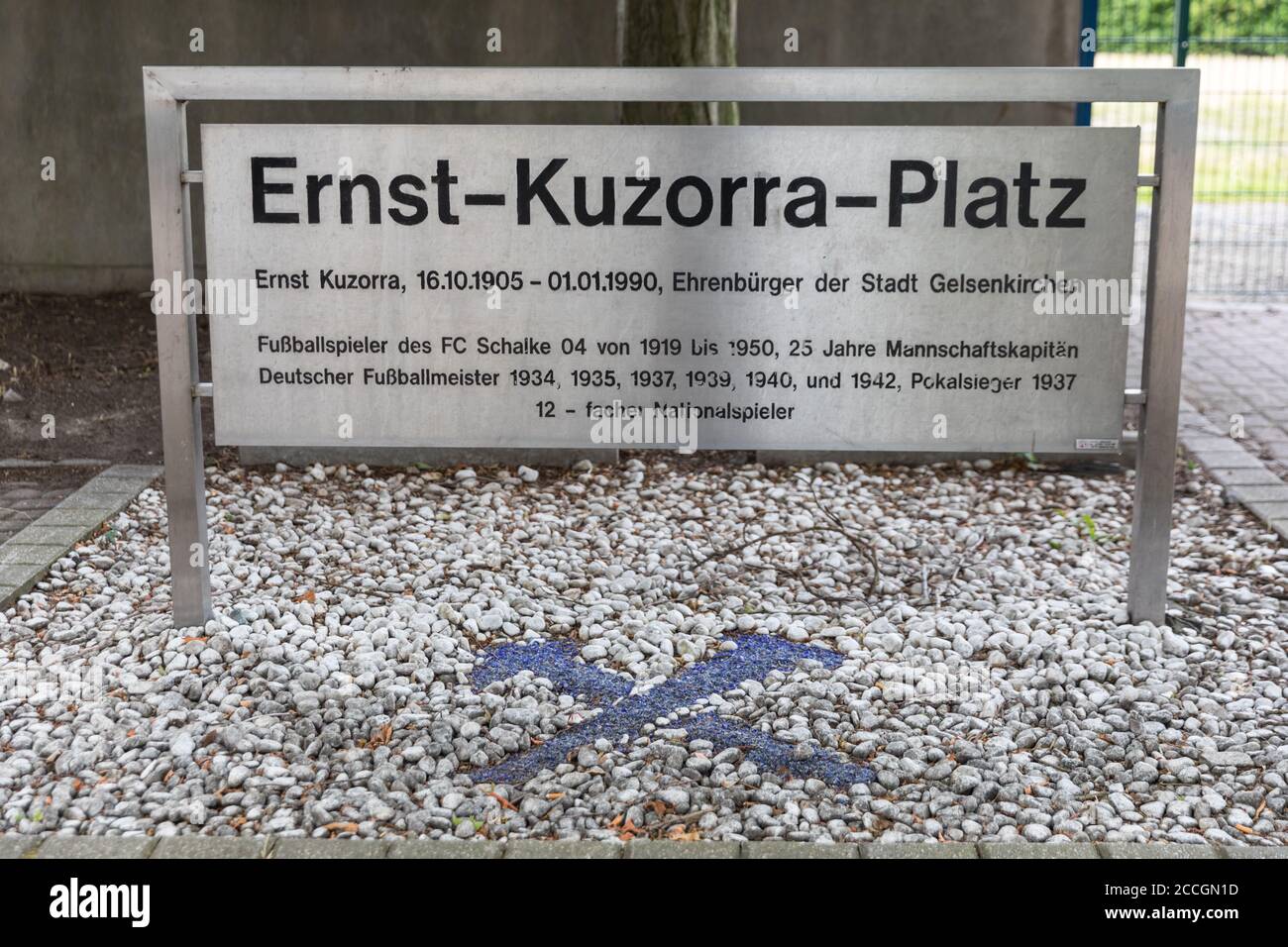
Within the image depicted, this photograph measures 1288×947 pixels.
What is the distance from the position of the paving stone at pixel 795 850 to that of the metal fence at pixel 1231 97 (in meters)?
7.36

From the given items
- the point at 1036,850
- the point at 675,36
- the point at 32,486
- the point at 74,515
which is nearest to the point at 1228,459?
the point at 675,36

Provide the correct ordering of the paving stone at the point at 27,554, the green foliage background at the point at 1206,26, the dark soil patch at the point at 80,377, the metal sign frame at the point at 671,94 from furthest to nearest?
1. the green foliage background at the point at 1206,26
2. the dark soil patch at the point at 80,377
3. the paving stone at the point at 27,554
4. the metal sign frame at the point at 671,94

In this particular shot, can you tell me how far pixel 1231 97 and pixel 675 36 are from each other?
23.7 feet

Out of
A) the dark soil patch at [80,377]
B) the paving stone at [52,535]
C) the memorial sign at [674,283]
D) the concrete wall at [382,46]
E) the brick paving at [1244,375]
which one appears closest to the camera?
the memorial sign at [674,283]

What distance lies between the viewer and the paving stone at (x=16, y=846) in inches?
126

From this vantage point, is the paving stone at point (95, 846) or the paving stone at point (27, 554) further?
the paving stone at point (27, 554)

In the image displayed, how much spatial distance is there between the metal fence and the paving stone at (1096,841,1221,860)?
7135 millimetres

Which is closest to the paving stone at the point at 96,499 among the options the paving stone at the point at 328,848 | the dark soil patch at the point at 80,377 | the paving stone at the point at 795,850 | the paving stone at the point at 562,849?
the dark soil patch at the point at 80,377

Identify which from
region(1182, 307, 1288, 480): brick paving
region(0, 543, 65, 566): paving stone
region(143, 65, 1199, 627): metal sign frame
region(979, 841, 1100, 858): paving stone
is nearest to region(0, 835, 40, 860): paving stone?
region(143, 65, 1199, 627): metal sign frame

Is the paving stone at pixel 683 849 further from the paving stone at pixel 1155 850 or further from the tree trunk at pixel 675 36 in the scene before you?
the tree trunk at pixel 675 36

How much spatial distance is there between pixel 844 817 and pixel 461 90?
7.59 feet

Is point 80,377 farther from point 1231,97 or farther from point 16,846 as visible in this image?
point 1231,97

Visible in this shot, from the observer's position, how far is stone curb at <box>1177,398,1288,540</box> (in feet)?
19.6

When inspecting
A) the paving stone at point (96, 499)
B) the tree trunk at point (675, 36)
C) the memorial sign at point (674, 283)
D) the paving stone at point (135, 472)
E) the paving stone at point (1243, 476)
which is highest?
the tree trunk at point (675, 36)
